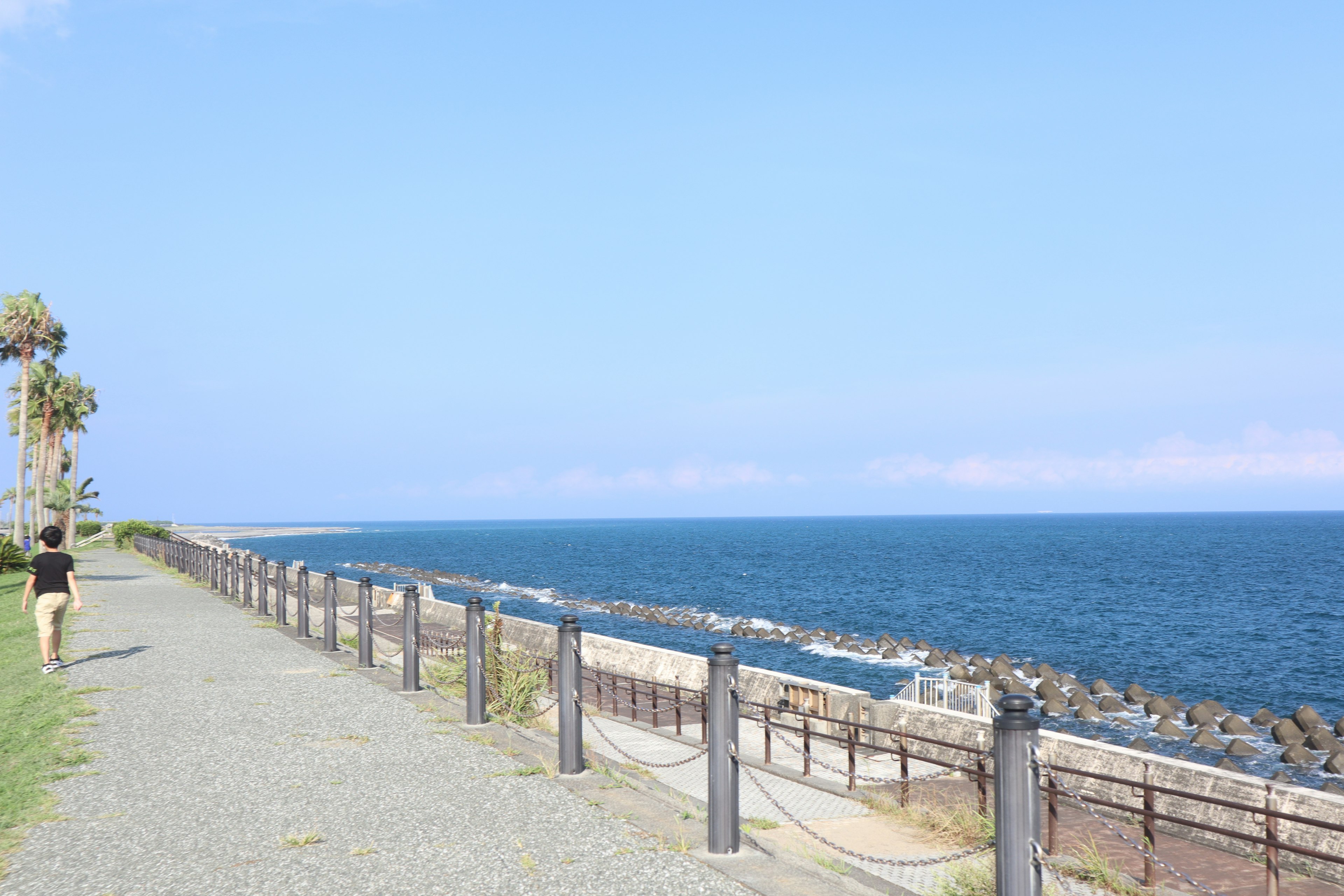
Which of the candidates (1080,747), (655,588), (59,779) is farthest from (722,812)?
(655,588)

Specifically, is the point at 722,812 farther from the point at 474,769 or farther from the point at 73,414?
the point at 73,414

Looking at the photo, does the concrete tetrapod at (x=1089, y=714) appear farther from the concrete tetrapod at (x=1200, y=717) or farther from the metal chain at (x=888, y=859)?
the metal chain at (x=888, y=859)

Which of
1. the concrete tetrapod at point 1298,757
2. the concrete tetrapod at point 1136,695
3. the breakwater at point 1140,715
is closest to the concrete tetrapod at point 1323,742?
the breakwater at point 1140,715

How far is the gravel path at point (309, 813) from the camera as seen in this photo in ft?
19.0

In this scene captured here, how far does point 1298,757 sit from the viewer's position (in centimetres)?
2584

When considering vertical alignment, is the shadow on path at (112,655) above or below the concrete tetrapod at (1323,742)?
above

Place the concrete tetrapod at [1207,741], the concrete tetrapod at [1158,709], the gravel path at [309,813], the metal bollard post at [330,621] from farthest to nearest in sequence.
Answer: the concrete tetrapod at [1158,709]
the concrete tetrapod at [1207,741]
the metal bollard post at [330,621]
the gravel path at [309,813]

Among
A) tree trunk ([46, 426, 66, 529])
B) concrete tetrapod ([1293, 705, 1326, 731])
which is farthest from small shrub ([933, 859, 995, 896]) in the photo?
tree trunk ([46, 426, 66, 529])

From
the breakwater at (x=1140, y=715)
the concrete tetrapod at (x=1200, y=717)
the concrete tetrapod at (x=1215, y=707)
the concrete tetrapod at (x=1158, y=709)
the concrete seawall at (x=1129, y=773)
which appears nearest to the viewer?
the concrete seawall at (x=1129, y=773)

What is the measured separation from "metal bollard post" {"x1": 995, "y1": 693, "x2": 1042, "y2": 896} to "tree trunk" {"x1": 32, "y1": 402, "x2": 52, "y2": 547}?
4709 centimetres

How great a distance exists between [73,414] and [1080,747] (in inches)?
2660

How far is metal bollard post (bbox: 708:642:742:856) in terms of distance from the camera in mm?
6301

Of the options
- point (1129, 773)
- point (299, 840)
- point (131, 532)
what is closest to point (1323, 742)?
point (1129, 773)

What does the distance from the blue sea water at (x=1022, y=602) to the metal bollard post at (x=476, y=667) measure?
2343 cm
